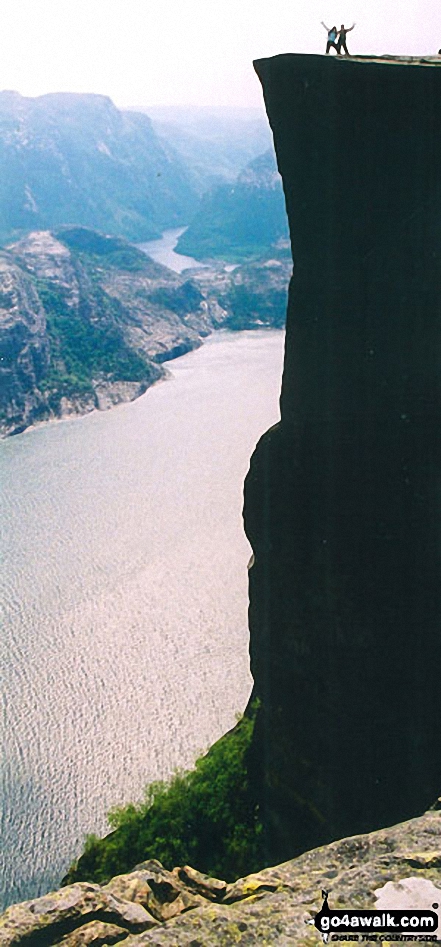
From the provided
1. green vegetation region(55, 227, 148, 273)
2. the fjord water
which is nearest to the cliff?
the fjord water

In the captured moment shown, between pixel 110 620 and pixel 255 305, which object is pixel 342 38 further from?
pixel 255 305

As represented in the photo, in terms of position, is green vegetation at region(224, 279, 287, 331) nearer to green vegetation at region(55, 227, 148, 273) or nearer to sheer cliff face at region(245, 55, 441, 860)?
green vegetation at region(55, 227, 148, 273)

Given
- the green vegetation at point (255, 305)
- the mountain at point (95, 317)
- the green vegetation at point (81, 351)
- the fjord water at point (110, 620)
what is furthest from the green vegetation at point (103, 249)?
the fjord water at point (110, 620)

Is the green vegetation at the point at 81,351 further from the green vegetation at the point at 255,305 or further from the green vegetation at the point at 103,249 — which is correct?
the green vegetation at the point at 103,249

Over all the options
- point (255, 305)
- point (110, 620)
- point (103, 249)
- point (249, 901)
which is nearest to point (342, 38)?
point (249, 901)

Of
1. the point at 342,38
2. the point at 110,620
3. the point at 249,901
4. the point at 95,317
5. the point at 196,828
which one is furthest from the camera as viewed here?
the point at 95,317

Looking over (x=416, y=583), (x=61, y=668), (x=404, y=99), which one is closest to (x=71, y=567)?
(x=61, y=668)
